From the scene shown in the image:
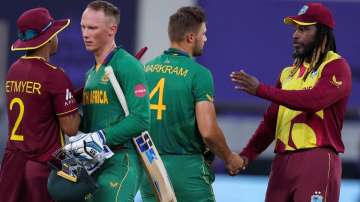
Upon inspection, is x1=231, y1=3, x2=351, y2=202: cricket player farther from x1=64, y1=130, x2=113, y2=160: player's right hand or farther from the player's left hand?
x1=64, y1=130, x2=113, y2=160: player's right hand

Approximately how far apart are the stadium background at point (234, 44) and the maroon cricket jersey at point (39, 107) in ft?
19.5

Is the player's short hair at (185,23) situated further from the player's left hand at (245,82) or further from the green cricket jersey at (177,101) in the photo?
the player's left hand at (245,82)

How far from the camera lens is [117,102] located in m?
6.01

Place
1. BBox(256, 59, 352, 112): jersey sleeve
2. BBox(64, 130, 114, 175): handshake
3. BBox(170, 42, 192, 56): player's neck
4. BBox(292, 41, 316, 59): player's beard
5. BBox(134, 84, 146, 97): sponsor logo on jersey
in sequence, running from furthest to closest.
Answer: BBox(170, 42, 192, 56): player's neck → BBox(292, 41, 316, 59): player's beard → BBox(256, 59, 352, 112): jersey sleeve → BBox(134, 84, 146, 97): sponsor logo on jersey → BBox(64, 130, 114, 175): handshake

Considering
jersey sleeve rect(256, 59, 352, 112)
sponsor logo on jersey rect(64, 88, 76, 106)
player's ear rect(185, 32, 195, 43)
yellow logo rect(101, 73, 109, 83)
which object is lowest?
sponsor logo on jersey rect(64, 88, 76, 106)

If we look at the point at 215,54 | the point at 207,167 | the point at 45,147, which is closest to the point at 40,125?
the point at 45,147

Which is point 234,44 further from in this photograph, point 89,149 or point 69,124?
point 89,149

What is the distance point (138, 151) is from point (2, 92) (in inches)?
258

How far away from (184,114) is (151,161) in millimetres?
677

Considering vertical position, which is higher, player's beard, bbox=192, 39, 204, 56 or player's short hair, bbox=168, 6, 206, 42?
player's short hair, bbox=168, 6, 206, 42

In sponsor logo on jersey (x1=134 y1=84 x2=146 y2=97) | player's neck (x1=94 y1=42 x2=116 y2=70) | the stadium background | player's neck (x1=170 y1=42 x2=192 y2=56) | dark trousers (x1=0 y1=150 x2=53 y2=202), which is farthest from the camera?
the stadium background

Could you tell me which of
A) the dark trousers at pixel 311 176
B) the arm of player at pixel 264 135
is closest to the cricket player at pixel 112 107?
the dark trousers at pixel 311 176

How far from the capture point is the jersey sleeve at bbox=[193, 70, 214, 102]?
670 centimetres

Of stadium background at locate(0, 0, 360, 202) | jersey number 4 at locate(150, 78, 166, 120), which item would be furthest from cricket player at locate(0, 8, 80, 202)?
stadium background at locate(0, 0, 360, 202)
